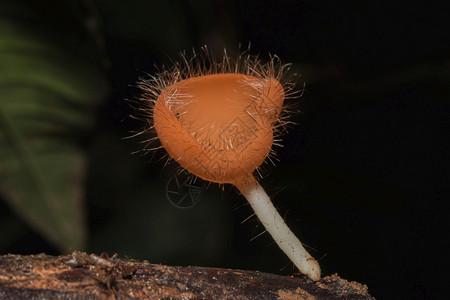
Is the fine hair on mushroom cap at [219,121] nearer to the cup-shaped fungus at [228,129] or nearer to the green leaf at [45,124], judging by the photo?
the cup-shaped fungus at [228,129]

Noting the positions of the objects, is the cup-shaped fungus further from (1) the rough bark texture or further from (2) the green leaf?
(2) the green leaf

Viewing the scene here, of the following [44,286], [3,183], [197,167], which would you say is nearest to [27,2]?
[3,183]

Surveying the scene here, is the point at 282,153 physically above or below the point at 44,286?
above

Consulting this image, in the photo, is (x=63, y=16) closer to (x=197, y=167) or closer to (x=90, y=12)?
(x=90, y=12)

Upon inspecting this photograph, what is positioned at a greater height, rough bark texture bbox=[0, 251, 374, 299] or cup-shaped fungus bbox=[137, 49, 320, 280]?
cup-shaped fungus bbox=[137, 49, 320, 280]

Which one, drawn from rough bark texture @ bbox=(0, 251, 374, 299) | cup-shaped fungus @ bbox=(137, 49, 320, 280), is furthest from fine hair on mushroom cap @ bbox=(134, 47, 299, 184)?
rough bark texture @ bbox=(0, 251, 374, 299)

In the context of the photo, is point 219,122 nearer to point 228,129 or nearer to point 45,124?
point 228,129

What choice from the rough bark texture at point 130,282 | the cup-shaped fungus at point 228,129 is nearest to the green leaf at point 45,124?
the cup-shaped fungus at point 228,129

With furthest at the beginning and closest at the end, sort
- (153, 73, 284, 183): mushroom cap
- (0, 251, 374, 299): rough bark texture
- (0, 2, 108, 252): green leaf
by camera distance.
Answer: (0, 2, 108, 252): green leaf → (153, 73, 284, 183): mushroom cap → (0, 251, 374, 299): rough bark texture
